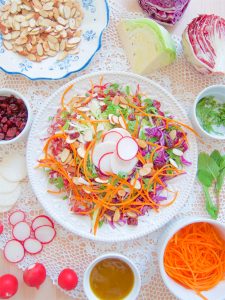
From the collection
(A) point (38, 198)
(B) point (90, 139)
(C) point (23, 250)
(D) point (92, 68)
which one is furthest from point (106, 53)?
(C) point (23, 250)

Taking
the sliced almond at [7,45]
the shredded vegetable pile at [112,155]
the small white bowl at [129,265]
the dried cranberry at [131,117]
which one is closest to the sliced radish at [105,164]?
the shredded vegetable pile at [112,155]

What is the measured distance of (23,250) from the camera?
1633mm

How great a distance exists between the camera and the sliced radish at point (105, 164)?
154 centimetres

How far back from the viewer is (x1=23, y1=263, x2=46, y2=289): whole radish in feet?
5.19

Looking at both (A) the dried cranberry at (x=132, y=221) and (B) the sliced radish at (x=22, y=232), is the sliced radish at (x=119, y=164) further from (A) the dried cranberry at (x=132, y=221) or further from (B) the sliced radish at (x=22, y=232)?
(B) the sliced radish at (x=22, y=232)

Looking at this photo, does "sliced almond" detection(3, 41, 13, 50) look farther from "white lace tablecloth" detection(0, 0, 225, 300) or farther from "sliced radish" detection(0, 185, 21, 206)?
"sliced radish" detection(0, 185, 21, 206)

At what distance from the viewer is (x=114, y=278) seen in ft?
5.23

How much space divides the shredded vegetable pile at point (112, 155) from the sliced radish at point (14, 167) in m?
0.08

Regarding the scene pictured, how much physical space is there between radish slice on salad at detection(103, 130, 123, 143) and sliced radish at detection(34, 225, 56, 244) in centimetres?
32

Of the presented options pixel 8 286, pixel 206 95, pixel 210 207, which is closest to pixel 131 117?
pixel 206 95

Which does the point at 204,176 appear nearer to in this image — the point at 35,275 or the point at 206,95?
the point at 206,95

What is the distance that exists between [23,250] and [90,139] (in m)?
0.39

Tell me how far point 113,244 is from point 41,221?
0.22 meters

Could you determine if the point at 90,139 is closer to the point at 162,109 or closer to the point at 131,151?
the point at 131,151
